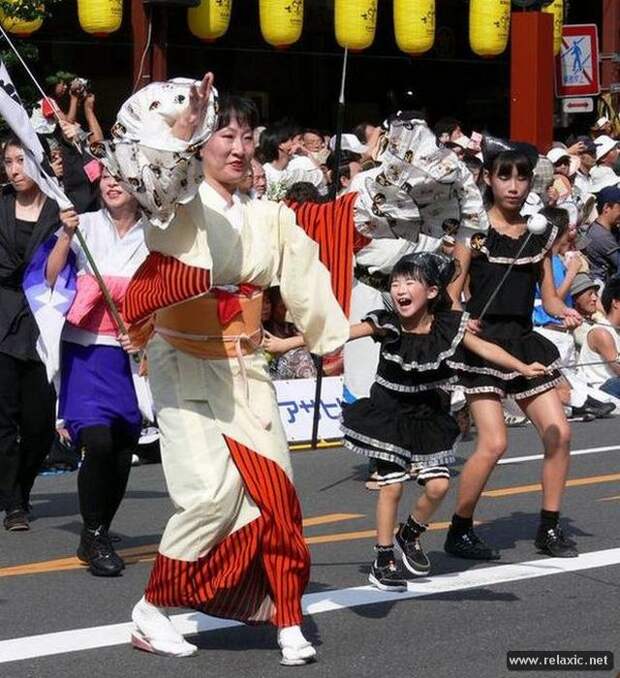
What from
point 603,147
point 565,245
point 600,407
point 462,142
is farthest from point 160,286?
point 603,147

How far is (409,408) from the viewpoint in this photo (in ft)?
21.3

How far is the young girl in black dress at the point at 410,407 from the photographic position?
6.39 metres

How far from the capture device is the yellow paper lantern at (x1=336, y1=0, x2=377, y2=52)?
52.7 ft

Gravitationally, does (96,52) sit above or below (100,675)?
above

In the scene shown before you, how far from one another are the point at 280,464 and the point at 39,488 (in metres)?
4.12

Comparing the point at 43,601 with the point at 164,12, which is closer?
the point at 43,601

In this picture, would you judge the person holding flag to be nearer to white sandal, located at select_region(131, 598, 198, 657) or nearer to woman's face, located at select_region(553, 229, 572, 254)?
white sandal, located at select_region(131, 598, 198, 657)

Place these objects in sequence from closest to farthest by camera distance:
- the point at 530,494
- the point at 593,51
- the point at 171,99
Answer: the point at 171,99
the point at 530,494
the point at 593,51

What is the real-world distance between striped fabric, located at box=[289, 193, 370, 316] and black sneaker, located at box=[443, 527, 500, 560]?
163cm

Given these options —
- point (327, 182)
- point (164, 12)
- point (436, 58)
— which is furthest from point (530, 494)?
point (436, 58)

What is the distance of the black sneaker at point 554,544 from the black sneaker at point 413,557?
0.71 meters

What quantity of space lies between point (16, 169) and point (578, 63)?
11148 millimetres

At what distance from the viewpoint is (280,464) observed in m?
5.45

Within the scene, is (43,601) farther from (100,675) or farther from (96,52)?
(96,52)
